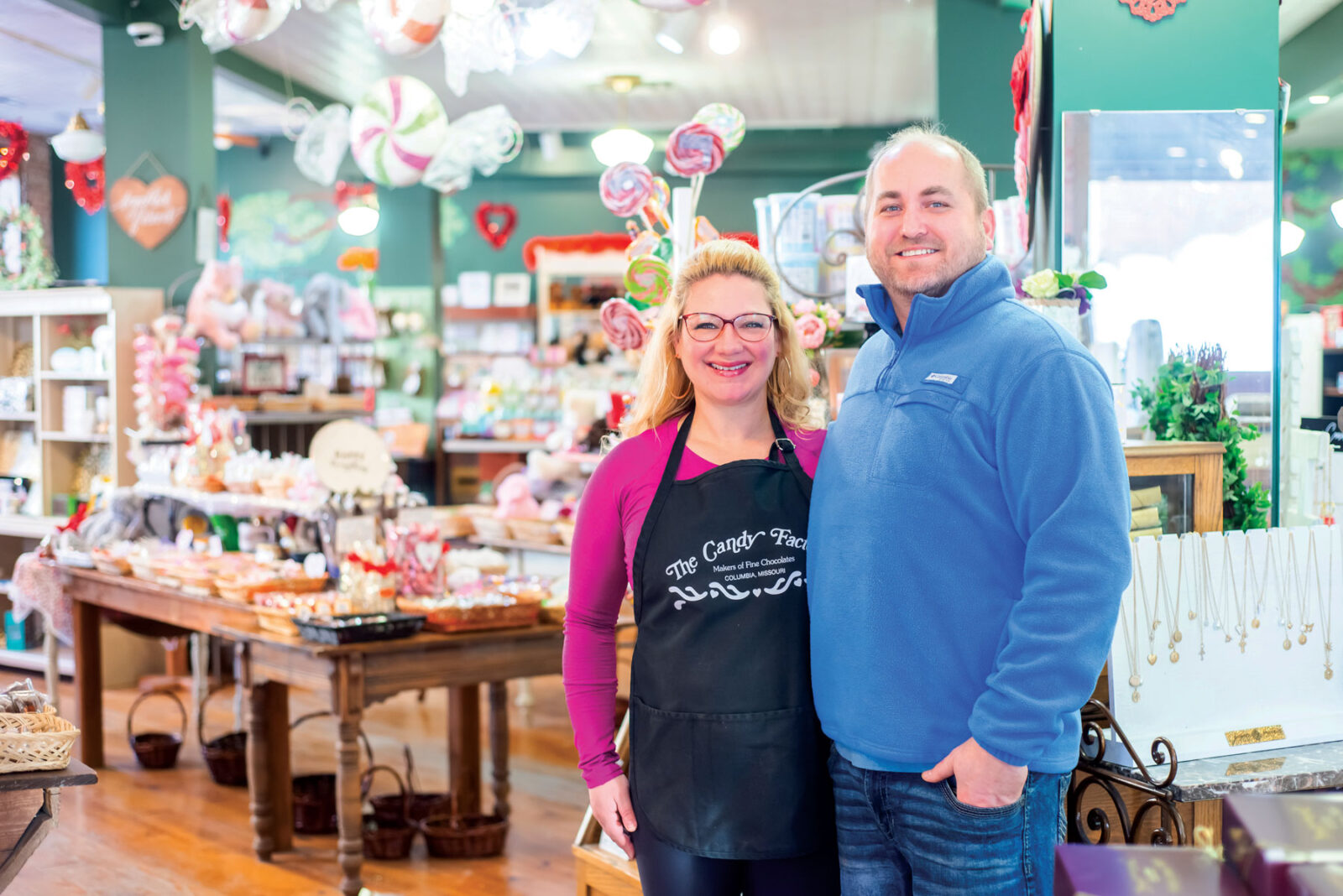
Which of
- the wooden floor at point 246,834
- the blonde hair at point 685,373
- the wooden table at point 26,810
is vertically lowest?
the wooden floor at point 246,834

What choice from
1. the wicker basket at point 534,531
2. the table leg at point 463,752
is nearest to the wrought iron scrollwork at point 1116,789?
the table leg at point 463,752

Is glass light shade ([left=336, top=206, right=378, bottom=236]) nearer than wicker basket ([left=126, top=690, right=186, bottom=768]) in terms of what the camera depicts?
No

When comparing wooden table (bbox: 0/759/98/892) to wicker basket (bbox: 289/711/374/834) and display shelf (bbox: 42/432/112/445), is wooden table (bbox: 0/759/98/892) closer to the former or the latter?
wicker basket (bbox: 289/711/374/834)

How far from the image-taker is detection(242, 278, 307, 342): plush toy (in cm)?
799

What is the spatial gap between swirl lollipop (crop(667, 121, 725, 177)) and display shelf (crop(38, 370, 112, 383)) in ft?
16.2

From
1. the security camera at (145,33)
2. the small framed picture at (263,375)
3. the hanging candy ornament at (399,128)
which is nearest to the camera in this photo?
the hanging candy ornament at (399,128)

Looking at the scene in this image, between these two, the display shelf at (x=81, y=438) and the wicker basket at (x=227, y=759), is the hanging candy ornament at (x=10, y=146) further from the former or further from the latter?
the wicker basket at (x=227, y=759)

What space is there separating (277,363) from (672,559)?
8287 millimetres

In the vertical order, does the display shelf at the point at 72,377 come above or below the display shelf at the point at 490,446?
above

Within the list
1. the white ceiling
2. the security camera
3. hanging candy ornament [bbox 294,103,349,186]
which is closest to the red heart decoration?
the white ceiling

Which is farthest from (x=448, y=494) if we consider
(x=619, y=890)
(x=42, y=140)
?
(x=619, y=890)

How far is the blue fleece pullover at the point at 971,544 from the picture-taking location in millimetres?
1442

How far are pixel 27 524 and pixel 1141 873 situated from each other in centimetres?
744

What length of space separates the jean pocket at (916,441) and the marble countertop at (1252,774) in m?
0.71
